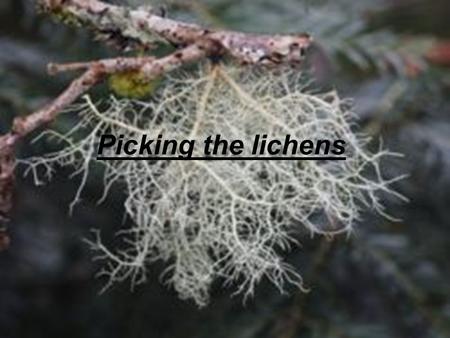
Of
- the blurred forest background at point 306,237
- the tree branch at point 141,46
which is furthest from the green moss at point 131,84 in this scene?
the blurred forest background at point 306,237

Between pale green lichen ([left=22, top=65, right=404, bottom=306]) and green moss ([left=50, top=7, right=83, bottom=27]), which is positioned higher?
green moss ([left=50, top=7, right=83, bottom=27])

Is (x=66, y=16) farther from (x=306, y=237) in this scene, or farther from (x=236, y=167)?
(x=306, y=237)

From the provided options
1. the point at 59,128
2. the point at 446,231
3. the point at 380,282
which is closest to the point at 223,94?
the point at 59,128

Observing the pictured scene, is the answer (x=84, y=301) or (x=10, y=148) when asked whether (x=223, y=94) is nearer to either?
(x=10, y=148)

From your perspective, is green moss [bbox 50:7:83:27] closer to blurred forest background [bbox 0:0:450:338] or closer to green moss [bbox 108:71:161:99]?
green moss [bbox 108:71:161:99]

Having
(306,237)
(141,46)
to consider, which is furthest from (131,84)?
(306,237)

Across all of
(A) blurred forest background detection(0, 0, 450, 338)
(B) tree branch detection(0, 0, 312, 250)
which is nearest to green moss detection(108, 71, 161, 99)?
(B) tree branch detection(0, 0, 312, 250)

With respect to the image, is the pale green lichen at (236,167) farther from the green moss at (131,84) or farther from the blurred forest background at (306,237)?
the blurred forest background at (306,237)
